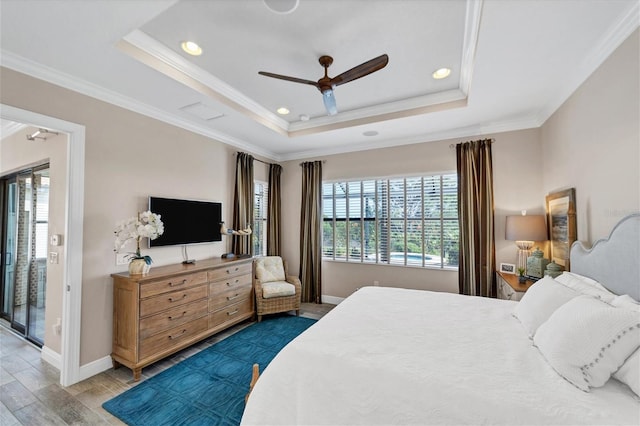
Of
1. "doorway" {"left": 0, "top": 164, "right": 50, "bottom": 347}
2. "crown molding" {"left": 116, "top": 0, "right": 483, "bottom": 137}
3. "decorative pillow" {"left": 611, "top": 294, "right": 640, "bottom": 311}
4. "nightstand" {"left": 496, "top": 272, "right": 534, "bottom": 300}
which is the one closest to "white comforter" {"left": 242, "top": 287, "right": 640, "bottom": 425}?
"decorative pillow" {"left": 611, "top": 294, "right": 640, "bottom": 311}

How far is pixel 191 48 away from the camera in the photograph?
231 centimetres

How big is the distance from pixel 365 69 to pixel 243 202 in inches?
113

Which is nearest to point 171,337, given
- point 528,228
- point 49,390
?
point 49,390

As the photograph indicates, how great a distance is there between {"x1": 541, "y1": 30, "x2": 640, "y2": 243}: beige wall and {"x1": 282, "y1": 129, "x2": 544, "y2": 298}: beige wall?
0.67 m

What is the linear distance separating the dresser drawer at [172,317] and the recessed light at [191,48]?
2480mm

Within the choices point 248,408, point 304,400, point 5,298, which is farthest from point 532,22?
point 5,298

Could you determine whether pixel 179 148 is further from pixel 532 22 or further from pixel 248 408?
pixel 532 22

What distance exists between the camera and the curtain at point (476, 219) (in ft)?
11.8

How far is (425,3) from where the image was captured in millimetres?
1853

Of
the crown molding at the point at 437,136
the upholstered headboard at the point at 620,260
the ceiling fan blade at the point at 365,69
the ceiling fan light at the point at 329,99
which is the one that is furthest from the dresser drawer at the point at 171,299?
the upholstered headboard at the point at 620,260

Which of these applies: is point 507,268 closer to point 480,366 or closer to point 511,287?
point 511,287

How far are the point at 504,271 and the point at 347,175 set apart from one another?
2.68m

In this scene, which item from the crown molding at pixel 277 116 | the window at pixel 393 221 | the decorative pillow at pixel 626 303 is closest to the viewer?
the decorative pillow at pixel 626 303

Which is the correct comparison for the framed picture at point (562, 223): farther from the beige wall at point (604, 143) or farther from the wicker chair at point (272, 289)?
the wicker chair at point (272, 289)
